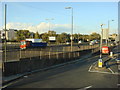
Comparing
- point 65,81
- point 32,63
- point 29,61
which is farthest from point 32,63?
point 65,81

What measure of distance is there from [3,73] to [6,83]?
2.49m

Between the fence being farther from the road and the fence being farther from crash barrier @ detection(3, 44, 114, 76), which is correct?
the road

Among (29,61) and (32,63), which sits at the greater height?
(29,61)

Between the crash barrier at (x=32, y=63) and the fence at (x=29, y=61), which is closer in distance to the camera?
the crash barrier at (x=32, y=63)

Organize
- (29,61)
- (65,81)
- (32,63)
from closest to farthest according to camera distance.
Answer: (65,81), (29,61), (32,63)

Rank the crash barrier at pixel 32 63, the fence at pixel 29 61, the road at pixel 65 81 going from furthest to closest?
1. the fence at pixel 29 61
2. the crash barrier at pixel 32 63
3. the road at pixel 65 81

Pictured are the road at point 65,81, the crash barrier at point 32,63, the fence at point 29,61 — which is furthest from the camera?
the fence at point 29,61

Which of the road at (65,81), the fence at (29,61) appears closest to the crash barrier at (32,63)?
the fence at (29,61)

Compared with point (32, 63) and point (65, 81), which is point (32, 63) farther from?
point (65, 81)

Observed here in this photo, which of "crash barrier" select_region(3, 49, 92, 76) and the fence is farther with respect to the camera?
the fence

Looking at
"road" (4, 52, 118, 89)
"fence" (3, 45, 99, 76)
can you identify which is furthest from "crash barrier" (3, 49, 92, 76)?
"road" (4, 52, 118, 89)

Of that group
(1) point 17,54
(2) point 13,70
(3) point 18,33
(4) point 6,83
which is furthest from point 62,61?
(3) point 18,33

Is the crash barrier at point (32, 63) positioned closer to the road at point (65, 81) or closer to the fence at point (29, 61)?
the fence at point (29, 61)

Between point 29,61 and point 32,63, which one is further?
point 32,63
